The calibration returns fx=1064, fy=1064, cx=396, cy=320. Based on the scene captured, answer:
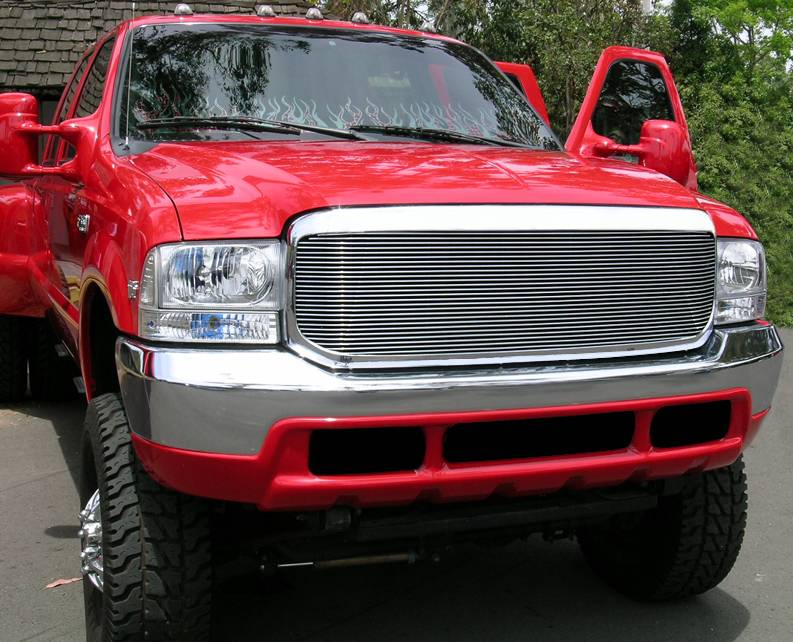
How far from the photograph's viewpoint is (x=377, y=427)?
2551mm

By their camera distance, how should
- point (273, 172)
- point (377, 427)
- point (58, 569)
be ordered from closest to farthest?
point (377, 427) → point (273, 172) → point (58, 569)

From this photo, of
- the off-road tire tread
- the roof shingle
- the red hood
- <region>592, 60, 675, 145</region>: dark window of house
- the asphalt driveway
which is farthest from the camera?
the roof shingle

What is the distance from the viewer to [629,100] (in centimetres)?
568

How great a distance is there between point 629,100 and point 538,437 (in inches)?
131

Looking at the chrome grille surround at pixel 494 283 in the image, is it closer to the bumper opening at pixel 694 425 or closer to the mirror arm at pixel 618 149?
the bumper opening at pixel 694 425

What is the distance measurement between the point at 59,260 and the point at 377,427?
88.3 inches

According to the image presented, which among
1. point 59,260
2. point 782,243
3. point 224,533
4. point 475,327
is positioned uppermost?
point 475,327

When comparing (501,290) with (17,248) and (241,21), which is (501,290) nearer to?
(241,21)

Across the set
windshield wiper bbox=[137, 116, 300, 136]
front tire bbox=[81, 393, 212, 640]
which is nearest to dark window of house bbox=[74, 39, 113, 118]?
windshield wiper bbox=[137, 116, 300, 136]

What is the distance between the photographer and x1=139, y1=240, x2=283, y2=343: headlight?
259cm

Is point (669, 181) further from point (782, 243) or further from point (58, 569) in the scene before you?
point (782, 243)

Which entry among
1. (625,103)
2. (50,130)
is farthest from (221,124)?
(625,103)

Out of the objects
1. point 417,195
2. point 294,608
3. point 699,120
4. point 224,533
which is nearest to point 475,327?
point 417,195

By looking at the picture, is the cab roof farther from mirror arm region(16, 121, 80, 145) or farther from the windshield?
mirror arm region(16, 121, 80, 145)
